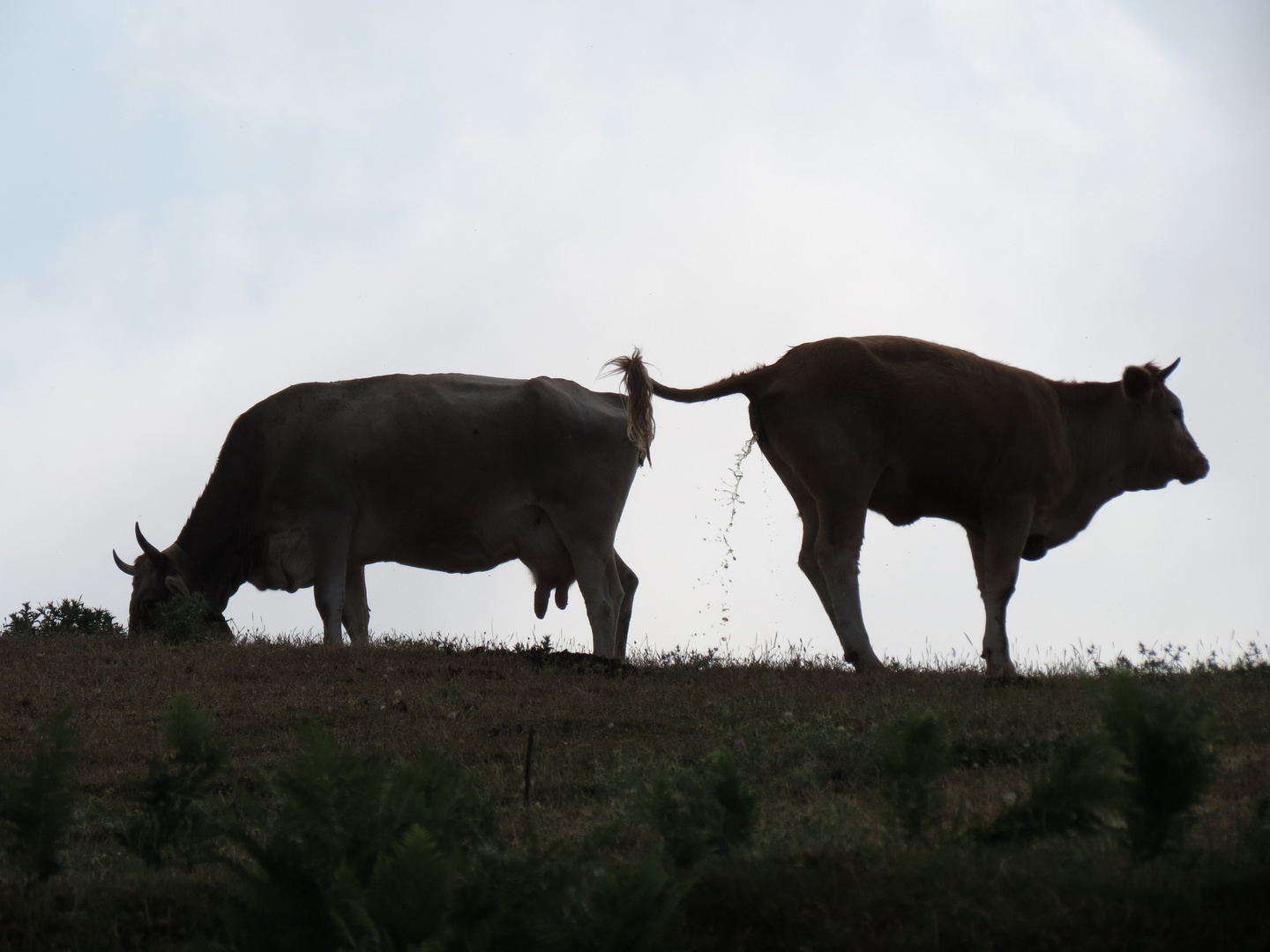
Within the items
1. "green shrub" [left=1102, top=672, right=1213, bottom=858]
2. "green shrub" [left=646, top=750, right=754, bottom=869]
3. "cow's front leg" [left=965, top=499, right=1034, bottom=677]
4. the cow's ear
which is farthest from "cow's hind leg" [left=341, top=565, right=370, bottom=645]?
"green shrub" [left=1102, top=672, right=1213, bottom=858]

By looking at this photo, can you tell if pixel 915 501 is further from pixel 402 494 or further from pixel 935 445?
pixel 402 494

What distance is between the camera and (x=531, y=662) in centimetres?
1037

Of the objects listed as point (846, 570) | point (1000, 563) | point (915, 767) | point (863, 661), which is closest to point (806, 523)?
point (846, 570)

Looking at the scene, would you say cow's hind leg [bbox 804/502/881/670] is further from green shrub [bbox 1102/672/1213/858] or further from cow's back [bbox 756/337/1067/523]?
green shrub [bbox 1102/672/1213/858]

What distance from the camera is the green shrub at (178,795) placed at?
519 cm

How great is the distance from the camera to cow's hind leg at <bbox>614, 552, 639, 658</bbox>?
13.4 m

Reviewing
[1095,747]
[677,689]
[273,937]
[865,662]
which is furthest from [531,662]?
[273,937]

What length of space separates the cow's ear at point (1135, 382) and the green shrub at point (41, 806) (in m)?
9.55

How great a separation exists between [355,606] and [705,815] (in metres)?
9.76

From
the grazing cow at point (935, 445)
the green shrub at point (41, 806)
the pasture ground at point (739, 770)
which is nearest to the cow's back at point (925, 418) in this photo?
the grazing cow at point (935, 445)

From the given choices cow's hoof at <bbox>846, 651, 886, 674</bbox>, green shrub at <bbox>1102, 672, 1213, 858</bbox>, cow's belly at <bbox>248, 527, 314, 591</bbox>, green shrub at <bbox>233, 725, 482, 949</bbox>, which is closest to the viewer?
green shrub at <bbox>233, 725, 482, 949</bbox>

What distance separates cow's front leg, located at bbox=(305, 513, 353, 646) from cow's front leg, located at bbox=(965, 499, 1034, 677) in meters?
5.53

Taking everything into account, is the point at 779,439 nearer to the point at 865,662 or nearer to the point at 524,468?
the point at 865,662

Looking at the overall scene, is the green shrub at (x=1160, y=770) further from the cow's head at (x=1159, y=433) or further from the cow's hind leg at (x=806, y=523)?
the cow's head at (x=1159, y=433)
